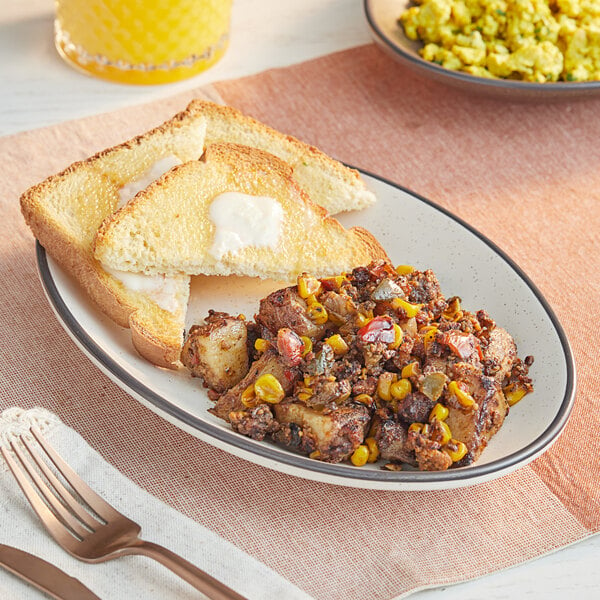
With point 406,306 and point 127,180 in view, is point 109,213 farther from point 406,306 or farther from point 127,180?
point 406,306

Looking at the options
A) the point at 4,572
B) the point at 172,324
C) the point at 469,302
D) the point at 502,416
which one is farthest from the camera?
the point at 469,302

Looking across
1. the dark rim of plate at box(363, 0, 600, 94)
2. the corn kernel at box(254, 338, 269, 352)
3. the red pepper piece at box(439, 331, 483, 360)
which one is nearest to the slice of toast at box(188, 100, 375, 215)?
the dark rim of plate at box(363, 0, 600, 94)

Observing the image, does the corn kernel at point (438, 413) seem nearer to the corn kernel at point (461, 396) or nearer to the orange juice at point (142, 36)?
the corn kernel at point (461, 396)

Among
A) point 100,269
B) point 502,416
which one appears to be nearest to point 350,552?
point 502,416

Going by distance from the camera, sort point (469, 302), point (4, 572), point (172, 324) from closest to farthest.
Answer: point (4, 572) < point (172, 324) < point (469, 302)

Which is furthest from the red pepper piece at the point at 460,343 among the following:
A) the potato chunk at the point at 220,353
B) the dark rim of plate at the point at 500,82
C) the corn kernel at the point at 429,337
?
the dark rim of plate at the point at 500,82

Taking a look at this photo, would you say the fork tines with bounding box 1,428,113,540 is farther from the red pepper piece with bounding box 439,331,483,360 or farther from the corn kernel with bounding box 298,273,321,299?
the red pepper piece with bounding box 439,331,483,360

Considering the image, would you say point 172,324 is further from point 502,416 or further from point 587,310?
point 587,310
